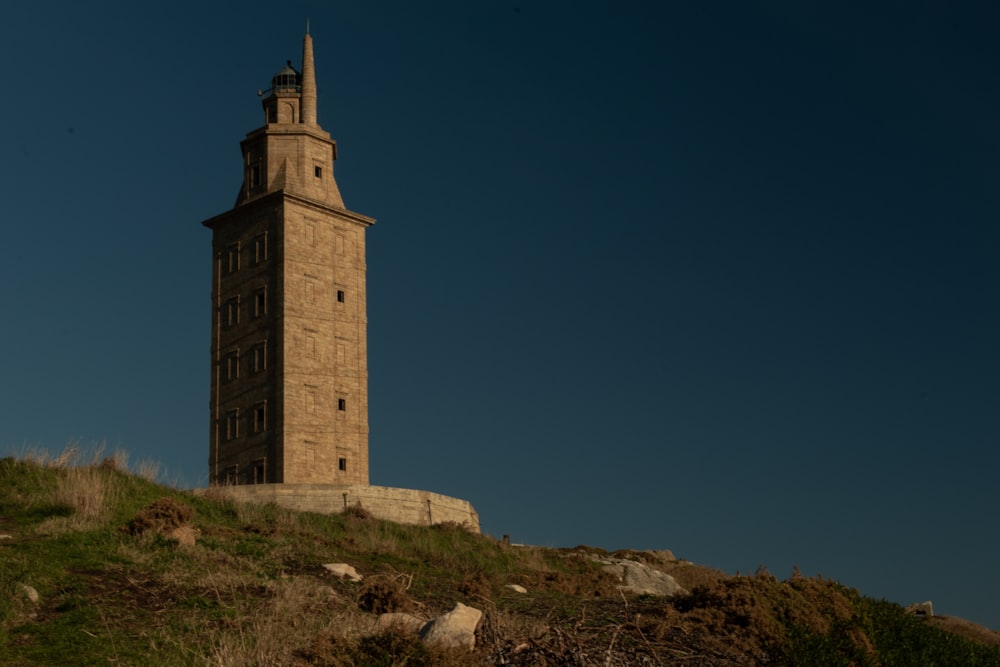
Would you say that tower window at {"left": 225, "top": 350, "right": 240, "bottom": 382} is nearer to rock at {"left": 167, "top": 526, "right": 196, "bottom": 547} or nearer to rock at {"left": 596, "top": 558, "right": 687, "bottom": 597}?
rock at {"left": 596, "top": 558, "right": 687, "bottom": 597}

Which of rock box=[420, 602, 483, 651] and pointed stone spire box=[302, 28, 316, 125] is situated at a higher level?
pointed stone spire box=[302, 28, 316, 125]

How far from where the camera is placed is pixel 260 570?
64.0 feet

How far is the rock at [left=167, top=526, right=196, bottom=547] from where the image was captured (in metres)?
21.3

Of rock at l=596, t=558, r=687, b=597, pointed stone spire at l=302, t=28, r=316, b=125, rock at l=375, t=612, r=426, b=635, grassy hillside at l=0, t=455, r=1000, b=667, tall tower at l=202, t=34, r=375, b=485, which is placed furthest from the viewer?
pointed stone spire at l=302, t=28, r=316, b=125

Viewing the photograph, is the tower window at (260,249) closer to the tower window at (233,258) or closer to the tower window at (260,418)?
the tower window at (233,258)

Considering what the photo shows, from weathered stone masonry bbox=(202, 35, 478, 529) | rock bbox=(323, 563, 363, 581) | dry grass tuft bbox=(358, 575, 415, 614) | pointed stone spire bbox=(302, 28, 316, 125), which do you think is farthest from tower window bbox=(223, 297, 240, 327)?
dry grass tuft bbox=(358, 575, 415, 614)

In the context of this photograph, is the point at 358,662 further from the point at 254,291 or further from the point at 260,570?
the point at 254,291

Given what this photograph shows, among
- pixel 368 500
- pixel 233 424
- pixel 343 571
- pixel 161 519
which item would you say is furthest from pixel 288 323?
pixel 343 571

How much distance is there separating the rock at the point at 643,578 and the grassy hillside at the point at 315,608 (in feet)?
25.2

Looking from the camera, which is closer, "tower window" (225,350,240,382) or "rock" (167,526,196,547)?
"rock" (167,526,196,547)

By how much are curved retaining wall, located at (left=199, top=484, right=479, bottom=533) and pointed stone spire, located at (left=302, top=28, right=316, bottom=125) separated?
64.3ft

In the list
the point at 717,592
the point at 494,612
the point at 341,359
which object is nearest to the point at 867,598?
the point at 717,592

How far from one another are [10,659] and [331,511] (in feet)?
74.0

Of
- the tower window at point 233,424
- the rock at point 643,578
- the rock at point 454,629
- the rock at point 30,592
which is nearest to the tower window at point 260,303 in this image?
the tower window at point 233,424
